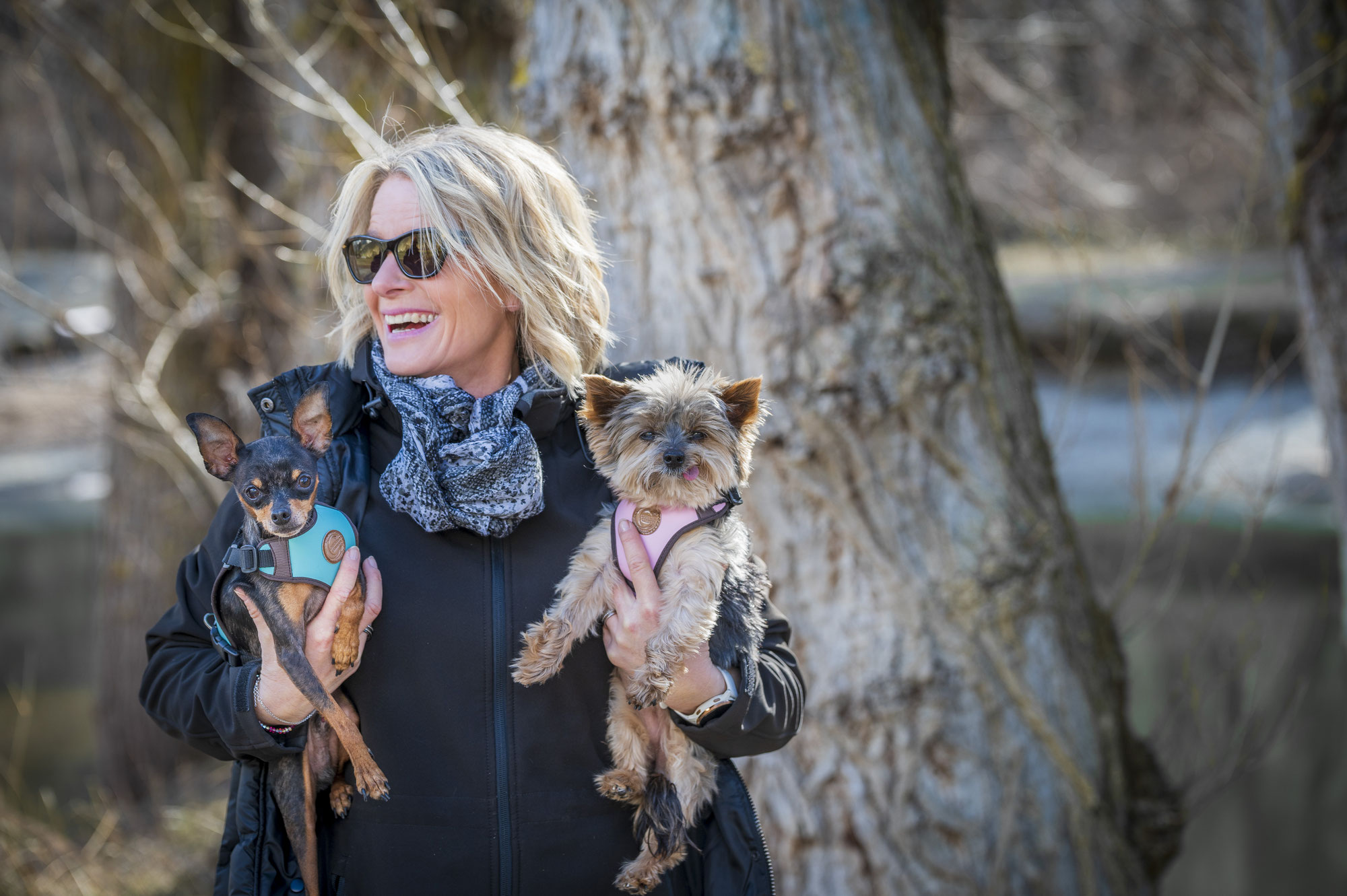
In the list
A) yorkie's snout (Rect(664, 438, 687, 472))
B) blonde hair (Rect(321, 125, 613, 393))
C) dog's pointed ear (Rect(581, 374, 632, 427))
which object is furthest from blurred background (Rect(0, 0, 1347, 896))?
yorkie's snout (Rect(664, 438, 687, 472))

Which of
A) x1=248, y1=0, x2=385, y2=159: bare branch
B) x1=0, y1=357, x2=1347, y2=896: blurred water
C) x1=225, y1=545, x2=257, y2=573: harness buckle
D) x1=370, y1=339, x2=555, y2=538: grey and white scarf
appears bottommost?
x1=0, y1=357, x2=1347, y2=896: blurred water

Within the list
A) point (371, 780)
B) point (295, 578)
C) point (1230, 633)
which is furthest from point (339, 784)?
point (1230, 633)

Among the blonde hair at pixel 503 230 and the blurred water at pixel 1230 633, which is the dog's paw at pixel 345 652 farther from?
the blurred water at pixel 1230 633

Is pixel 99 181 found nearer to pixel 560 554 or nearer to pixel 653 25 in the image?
pixel 653 25

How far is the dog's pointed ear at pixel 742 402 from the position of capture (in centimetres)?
247

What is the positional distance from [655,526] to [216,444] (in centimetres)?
103

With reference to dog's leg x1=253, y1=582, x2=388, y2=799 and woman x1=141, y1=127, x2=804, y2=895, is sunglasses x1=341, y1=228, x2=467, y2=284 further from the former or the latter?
dog's leg x1=253, y1=582, x2=388, y2=799

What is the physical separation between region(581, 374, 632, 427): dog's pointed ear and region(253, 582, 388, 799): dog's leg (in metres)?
0.78

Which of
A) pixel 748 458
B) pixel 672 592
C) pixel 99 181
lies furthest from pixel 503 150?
pixel 99 181

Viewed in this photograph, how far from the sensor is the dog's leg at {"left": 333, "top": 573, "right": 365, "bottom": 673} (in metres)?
2.13

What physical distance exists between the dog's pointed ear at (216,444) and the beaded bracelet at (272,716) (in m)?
0.47

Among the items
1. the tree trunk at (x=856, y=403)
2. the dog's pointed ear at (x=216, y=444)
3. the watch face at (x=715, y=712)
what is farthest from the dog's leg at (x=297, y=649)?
the tree trunk at (x=856, y=403)

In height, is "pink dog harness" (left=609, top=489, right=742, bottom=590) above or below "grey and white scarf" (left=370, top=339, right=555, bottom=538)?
below

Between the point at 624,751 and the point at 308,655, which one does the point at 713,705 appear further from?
the point at 308,655
